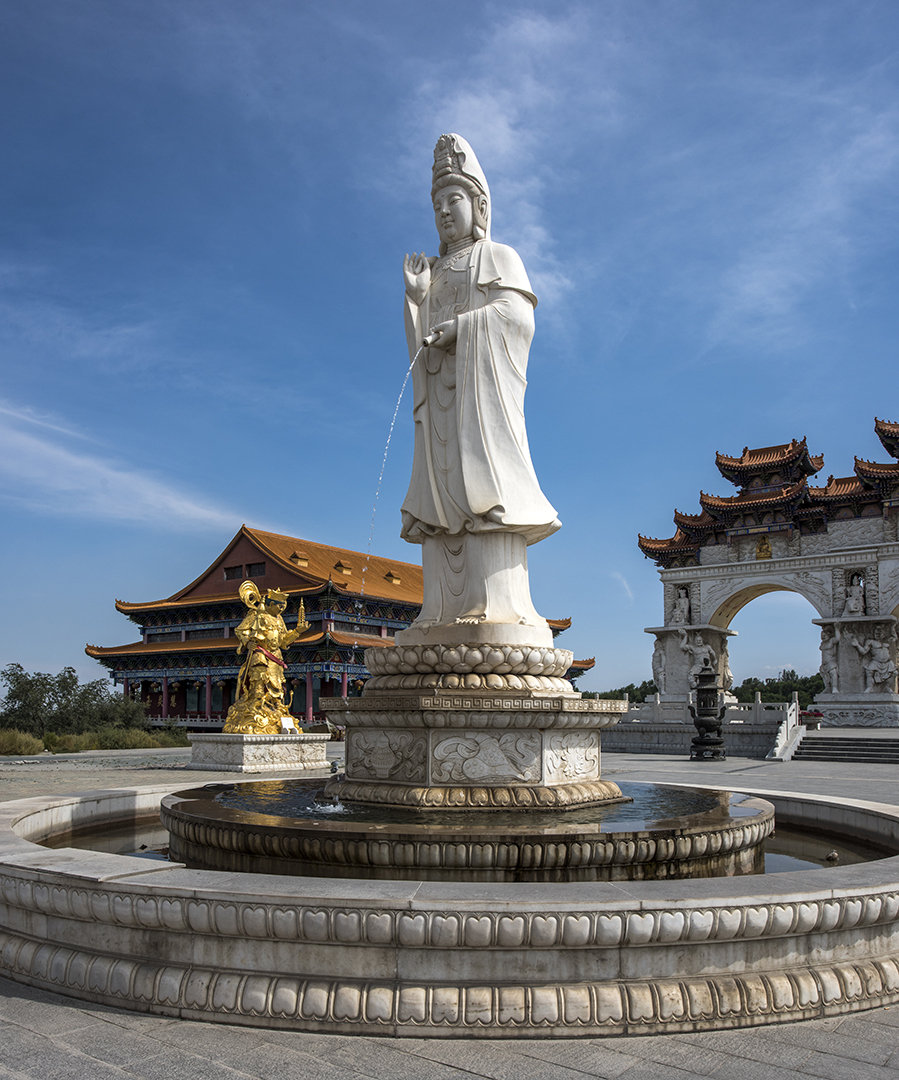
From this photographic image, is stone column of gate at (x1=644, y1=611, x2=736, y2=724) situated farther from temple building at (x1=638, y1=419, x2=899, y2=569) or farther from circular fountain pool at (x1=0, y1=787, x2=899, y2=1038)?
circular fountain pool at (x1=0, y1=787, x2=899, y2=1038)

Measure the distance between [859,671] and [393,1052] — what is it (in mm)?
35427

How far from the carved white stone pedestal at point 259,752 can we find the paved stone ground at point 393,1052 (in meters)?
11.9

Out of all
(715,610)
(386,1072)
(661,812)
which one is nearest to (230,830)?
(386,1072)

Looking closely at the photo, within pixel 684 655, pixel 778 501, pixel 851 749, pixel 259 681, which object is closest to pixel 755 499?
pixel 778 501

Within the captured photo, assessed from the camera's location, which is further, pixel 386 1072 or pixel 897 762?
pixel 897 762

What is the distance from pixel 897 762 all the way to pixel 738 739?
419 centimetres

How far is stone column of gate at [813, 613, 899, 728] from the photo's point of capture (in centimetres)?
3306

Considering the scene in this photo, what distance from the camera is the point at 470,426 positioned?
6.60m

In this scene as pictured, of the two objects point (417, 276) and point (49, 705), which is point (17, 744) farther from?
point (417, 276)

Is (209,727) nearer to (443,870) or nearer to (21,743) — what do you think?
(21,743)

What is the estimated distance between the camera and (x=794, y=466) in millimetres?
39531

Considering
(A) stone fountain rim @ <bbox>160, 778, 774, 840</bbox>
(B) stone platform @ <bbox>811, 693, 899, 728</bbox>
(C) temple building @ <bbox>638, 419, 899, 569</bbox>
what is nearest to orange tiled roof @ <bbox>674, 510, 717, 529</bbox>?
(C) temple building @ <bbox>638, 419, 899, 569</bbox>

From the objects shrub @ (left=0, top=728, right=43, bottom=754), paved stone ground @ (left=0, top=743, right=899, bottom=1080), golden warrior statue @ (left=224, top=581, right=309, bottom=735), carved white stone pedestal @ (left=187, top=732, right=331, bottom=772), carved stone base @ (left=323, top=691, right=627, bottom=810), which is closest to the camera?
paved stone ground @ (left=0, top=743, right=899, bottom=1080)

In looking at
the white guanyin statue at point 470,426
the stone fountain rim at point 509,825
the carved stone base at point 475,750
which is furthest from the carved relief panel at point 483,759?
the white guanyin statue at point 470,426
